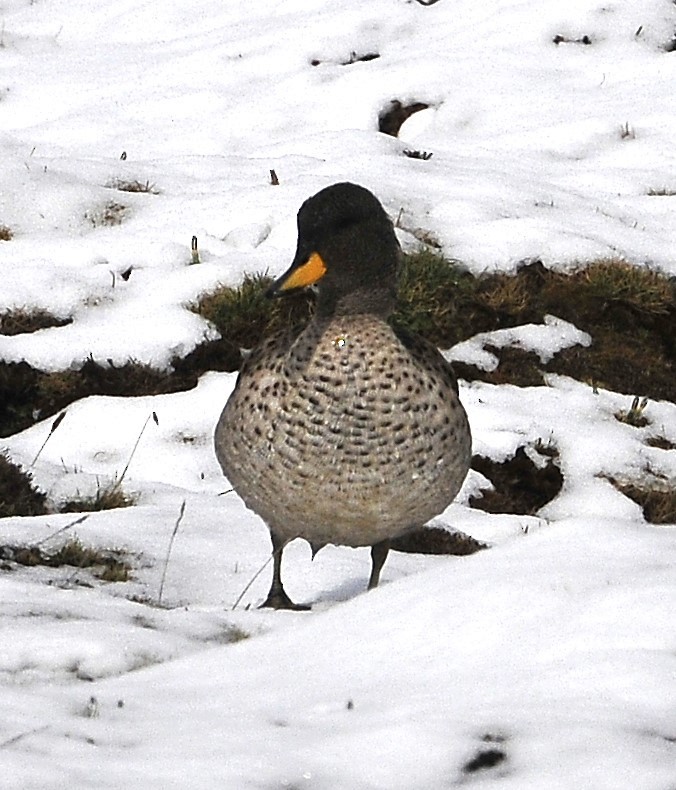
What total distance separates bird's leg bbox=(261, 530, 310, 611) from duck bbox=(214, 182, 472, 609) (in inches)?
0.4

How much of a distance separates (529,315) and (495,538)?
8.04ft

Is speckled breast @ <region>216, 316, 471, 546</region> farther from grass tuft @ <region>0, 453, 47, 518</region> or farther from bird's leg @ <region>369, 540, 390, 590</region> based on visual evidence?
grass tuft @ <region>0, 453, 47, 518</region>

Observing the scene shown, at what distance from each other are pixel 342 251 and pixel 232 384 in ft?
8.89

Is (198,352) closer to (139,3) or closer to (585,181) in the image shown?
(585,181)

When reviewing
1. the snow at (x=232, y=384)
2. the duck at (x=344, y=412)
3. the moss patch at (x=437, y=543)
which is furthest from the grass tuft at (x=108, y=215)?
the duck at (x=344, y=412)

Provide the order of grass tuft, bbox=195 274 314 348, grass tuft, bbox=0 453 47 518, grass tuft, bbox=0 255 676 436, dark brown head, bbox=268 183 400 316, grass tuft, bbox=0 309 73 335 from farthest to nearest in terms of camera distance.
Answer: grass tuft, bbox=195 274 314 348 < grass tuft, bbox=0 309 73 335 < grass tuft, bbox=0 255 676 436 < grass tuft, bbox=0 453 47 518 < dark brown head, bbox=268 183 400 316

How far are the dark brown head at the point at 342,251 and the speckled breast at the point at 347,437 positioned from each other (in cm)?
13

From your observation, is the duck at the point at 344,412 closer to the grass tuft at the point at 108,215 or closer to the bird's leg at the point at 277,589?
the bird's leg at the point at 277,589

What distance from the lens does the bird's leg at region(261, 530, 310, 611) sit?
568 cm

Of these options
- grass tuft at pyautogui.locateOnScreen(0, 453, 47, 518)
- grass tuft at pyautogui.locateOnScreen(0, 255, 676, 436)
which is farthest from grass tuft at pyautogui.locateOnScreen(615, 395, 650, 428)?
grass tuft at pyautogui.locateOnScreen(0, 453, 47, 518)

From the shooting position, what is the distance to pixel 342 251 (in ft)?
18.4

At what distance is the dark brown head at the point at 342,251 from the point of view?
18.3 feet

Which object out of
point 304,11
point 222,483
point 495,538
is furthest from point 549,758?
point 304,11

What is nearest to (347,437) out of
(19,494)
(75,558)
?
(75,558)
